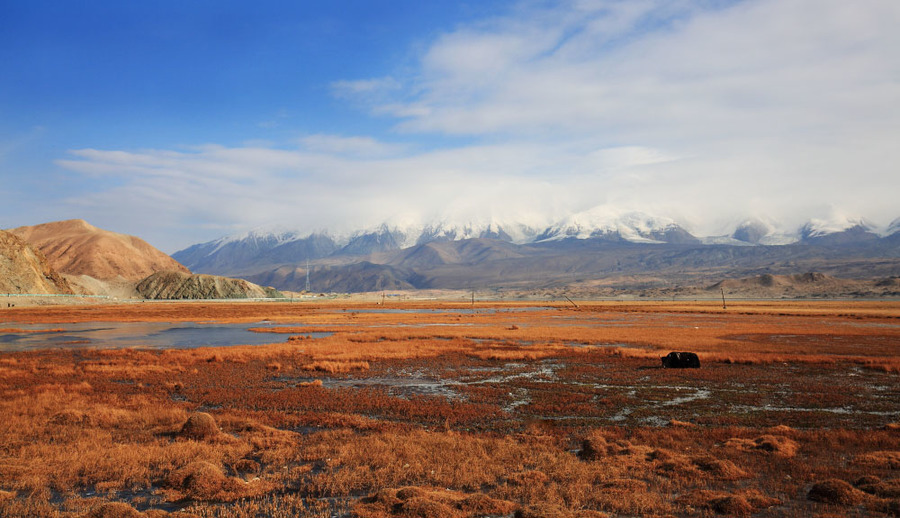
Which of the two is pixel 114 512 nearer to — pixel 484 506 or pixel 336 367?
pixel 484 506

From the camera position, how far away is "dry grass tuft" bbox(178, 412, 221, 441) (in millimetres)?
15594

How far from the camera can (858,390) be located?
78.5 feet

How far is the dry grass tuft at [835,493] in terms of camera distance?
35.7ft

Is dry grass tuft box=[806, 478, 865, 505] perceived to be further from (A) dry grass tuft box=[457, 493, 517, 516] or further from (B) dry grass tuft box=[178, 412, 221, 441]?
(B) dry grass tuft box=[178, 412, 221, 441]

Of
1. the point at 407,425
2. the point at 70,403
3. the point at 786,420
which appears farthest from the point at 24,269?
the point at 786,420

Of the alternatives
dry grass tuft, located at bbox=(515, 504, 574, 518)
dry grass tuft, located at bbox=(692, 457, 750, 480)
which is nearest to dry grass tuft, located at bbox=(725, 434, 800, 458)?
dry grass tuft, located at bbox=(692, 457, 750, 480)

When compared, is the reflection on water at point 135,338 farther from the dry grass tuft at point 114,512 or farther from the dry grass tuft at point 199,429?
the dry grass tuft at point 114,512

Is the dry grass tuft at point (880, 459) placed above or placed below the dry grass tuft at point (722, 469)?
below

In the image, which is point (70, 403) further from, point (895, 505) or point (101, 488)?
point (895, 505)

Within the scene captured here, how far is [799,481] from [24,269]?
17309 cm

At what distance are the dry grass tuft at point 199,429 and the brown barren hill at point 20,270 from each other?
151m

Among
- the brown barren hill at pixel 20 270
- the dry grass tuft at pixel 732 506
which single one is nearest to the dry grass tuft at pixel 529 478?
the dry grass tuft at pixel 732 506

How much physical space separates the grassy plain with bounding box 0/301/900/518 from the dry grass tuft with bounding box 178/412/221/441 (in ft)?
0.26

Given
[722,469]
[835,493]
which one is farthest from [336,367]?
[835,493]
